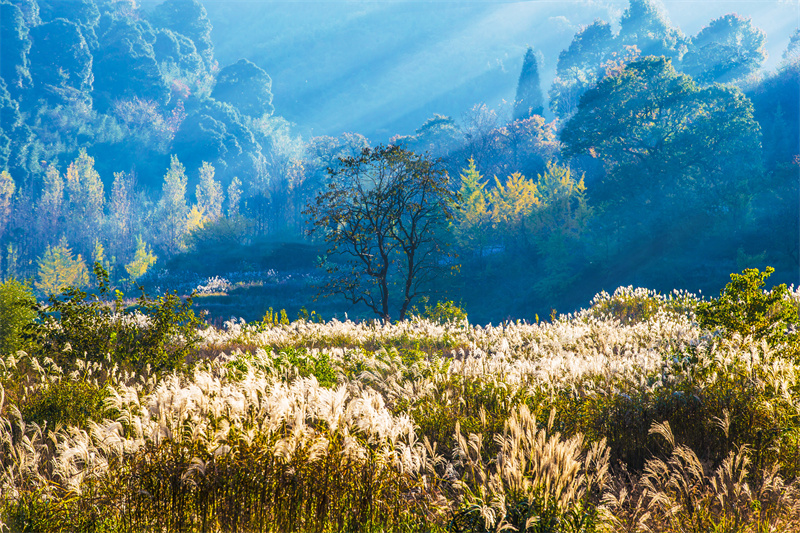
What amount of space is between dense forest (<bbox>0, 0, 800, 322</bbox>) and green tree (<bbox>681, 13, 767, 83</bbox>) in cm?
23

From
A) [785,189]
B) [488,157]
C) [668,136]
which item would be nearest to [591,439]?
[785,189]

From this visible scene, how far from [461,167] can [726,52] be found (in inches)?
1193

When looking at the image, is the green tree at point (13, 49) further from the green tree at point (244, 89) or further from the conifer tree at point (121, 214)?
the green tree at point (244, 89)

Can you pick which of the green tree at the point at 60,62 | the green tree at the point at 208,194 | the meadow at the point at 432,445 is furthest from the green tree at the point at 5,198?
the meadow at the point at 432,445

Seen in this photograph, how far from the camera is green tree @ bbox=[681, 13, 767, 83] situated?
53219mm

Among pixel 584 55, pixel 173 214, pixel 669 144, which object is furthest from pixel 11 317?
pixel 584 55

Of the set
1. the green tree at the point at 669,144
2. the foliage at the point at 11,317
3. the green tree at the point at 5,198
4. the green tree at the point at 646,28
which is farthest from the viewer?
the green tree at the point at 646,28

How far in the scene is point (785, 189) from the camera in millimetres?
28047

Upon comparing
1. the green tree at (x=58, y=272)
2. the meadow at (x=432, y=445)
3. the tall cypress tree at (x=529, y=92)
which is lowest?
the meadow at (x=432, y=445)

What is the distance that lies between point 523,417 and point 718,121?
111ft

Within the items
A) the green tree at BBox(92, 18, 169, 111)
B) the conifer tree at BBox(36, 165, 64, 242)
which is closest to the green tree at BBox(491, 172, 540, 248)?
the conifer tree at BBox(36, 165, 64, 242)

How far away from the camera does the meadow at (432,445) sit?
9.61ft

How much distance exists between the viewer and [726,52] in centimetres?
5491

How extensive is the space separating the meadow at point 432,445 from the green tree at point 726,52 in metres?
58.9
